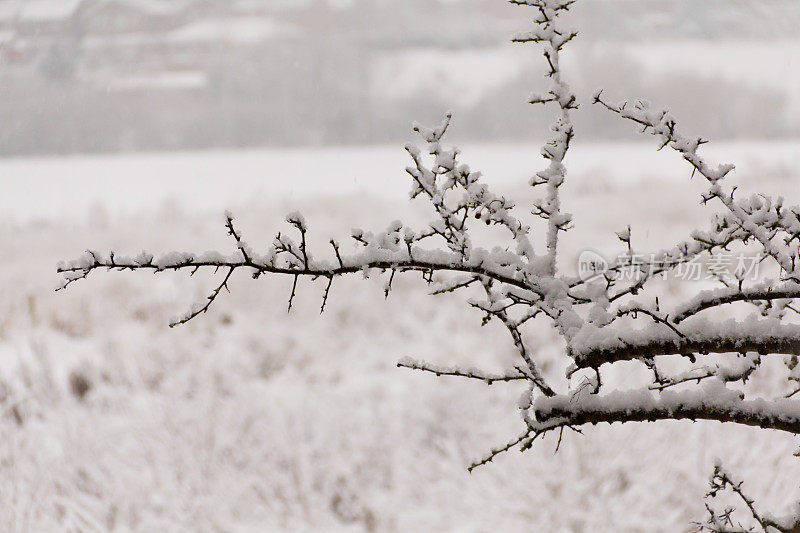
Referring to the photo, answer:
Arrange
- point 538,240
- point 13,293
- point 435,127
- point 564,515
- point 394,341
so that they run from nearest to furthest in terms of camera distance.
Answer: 1. point 435,127
2. point 564,515
3. point 394,341
4. point 13,293
5. point 538,240

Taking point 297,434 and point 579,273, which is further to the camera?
point 297,434

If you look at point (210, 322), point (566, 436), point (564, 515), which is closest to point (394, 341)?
point (210, 322)

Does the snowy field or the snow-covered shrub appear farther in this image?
the snowy field

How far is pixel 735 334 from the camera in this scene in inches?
49.1

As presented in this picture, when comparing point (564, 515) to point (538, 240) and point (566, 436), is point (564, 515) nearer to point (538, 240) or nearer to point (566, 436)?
point (566, 436)

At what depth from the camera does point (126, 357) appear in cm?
705

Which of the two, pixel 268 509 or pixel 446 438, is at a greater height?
pixel 446 438

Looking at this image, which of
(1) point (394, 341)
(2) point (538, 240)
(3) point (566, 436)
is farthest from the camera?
(2) point (538, 240)

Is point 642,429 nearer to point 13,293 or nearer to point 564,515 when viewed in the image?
point 564,515

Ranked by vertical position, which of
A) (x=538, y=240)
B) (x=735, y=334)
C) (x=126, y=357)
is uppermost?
(x=538, y=240)

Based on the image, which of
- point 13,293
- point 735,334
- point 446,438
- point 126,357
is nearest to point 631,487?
point 446,438

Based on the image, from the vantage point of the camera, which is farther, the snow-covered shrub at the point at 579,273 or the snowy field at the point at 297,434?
the snowy field at the point at 297,434

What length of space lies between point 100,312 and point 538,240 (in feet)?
23.2

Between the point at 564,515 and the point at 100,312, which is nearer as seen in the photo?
the point at 564,515
